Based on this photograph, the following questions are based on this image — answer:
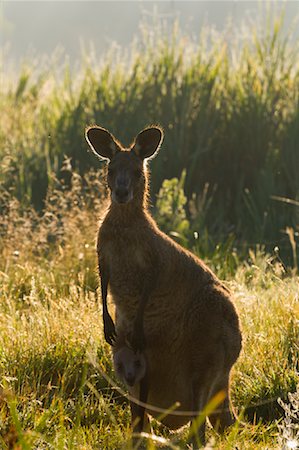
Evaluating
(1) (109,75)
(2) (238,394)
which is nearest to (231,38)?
(1) (109,75)

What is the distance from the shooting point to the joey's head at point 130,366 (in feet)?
14.8

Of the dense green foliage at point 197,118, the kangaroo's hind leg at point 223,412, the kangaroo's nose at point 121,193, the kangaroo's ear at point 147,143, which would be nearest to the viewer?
the kangaroo's nose at point 121,193

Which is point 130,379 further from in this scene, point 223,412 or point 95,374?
point 95,374

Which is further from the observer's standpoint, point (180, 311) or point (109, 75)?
point (109, 75)

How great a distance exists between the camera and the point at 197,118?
37.0 feet

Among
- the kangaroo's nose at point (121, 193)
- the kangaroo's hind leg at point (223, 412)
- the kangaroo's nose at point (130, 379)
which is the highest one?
the kangaroo's nose at point (121, 193)

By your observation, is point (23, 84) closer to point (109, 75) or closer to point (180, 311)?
point (109, 75)

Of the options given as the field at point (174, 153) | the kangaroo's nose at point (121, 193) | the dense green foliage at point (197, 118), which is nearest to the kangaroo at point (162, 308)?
the kangaroo's nose at point (121, 193)

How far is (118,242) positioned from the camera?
14.9 ft

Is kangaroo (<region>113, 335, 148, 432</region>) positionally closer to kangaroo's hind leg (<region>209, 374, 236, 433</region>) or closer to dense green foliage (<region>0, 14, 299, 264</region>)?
kangaroo's hind leg (<region>209, 374, 236, 433</region>)

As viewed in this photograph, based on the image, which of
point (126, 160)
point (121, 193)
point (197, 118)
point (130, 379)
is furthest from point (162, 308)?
point (197, 118)

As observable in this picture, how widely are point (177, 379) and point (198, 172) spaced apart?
659 cm

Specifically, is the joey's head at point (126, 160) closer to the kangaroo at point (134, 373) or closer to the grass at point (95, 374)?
the kangaroo at point (134, 373)

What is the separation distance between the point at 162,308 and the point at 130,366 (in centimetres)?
34
